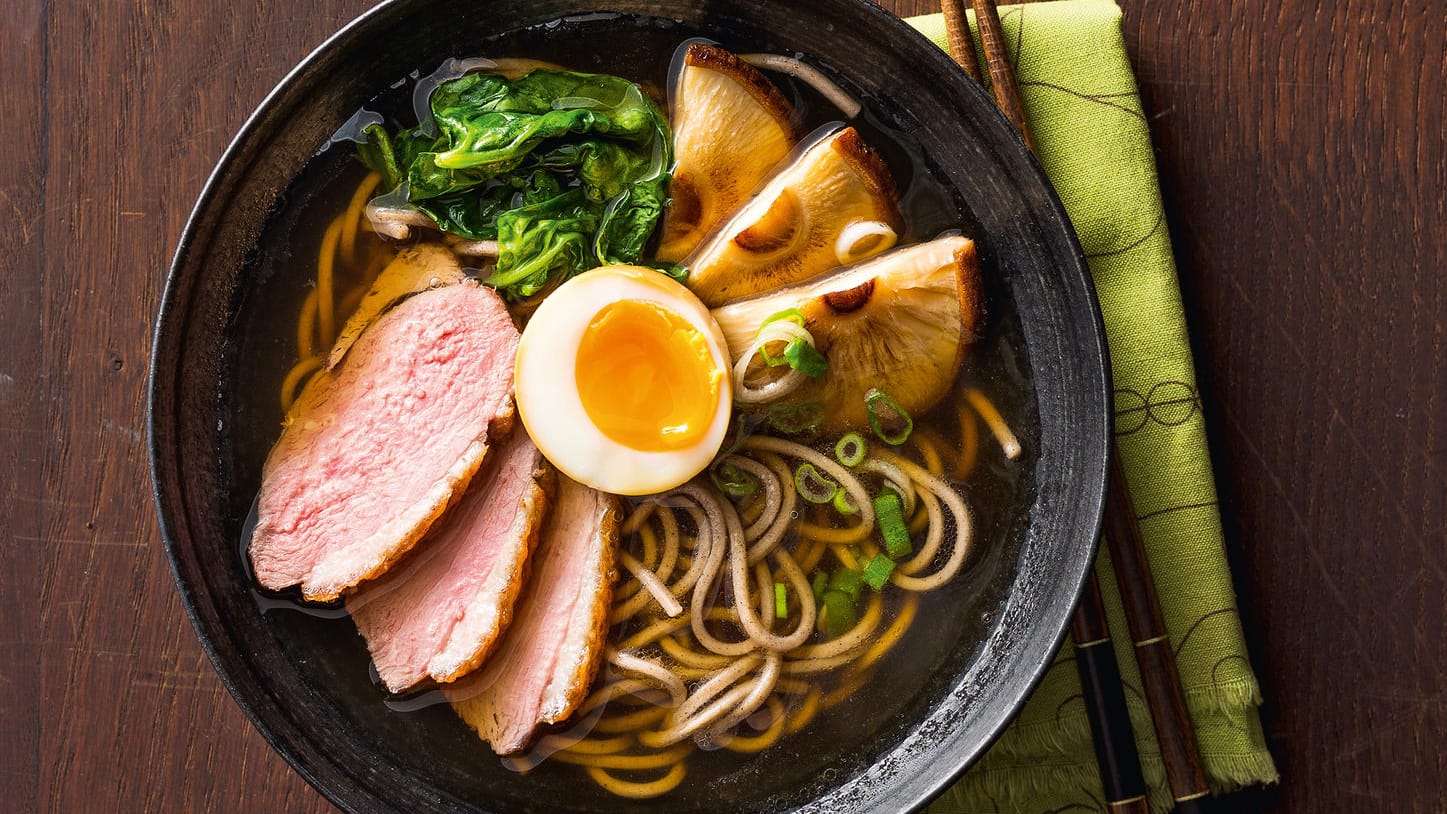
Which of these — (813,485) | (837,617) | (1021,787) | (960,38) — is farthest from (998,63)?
(1021,787)

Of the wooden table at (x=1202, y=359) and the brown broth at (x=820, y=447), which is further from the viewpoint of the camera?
the wooden table at (x=1202, y=359)

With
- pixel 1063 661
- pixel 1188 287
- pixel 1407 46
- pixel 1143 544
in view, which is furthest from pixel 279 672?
pixel 1407 46

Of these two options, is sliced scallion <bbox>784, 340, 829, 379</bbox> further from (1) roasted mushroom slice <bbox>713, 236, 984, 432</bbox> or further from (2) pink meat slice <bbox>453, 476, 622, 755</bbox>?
(2) pink meat slice <bbox>453, 476, 622, 755</bbox>

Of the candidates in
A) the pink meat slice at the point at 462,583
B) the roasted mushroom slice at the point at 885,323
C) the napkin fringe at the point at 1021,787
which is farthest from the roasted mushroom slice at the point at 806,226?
the napkin fringe at the point at 1021,787

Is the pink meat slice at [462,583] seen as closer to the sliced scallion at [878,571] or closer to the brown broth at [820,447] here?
the brown broth at [820,447]

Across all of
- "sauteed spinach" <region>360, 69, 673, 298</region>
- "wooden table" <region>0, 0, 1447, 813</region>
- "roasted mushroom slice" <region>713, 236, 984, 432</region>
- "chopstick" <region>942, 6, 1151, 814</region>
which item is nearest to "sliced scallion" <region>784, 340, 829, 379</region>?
"roasted mushroom slice" <region>713, 236, 984, 432</region>
